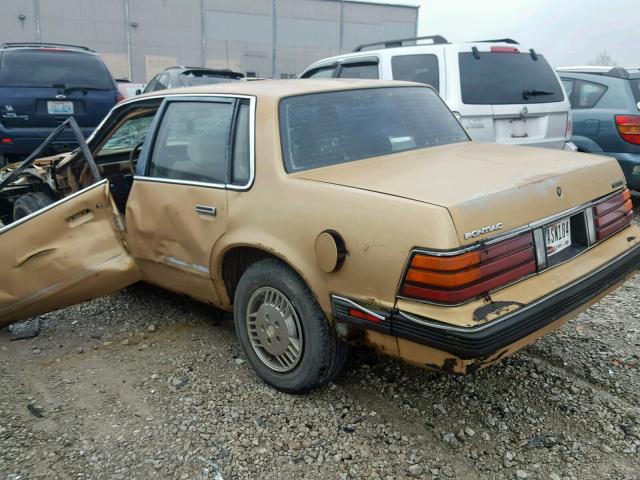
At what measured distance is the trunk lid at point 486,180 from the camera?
241cm

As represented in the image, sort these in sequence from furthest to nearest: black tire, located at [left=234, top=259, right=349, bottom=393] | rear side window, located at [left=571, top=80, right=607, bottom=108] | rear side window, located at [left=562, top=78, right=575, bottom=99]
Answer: rear side window, located at [left=562, top=78, right=575, bottom=99], rear side window, located at [left=571, top=80, right=607, bottom=108], black tire, located at [left=234, top=259, right=349, bottom=393]

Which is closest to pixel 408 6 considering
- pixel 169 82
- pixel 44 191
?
pixel 169 82

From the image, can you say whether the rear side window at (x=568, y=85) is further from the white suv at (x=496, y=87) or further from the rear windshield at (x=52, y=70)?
the rear windshield at (x=52, y=70)

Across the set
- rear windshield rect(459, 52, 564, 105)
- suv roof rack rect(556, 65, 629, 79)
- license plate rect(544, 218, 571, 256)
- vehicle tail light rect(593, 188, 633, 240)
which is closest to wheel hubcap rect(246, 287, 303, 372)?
license plate rect(544, 218, 571, 256)

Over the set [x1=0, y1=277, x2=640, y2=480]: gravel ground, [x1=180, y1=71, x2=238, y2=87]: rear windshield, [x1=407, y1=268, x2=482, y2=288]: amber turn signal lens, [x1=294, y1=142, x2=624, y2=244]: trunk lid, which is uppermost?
[x1=180, y1=71, x2=238, y2=87]: rear windshield

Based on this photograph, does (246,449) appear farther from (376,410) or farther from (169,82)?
(169,82)

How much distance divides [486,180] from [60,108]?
6.94 meters

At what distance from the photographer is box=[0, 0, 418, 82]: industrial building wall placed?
98.1ft

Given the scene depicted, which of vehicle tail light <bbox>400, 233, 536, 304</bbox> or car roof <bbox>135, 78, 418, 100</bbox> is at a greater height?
car roof <bbox>135, 78, 418, 100</bbox>

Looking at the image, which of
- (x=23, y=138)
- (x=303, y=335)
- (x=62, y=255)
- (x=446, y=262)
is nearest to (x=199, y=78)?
(x=23, y=138)

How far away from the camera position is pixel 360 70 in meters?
6.39

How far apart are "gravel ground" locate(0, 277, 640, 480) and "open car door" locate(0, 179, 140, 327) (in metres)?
0.36

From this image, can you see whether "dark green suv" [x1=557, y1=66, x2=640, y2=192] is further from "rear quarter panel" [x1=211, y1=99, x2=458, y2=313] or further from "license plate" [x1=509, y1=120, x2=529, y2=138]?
"rear quarter panel" [x1=211, y1=99, x2=458, y2=313]

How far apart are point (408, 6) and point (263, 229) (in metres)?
39.5
